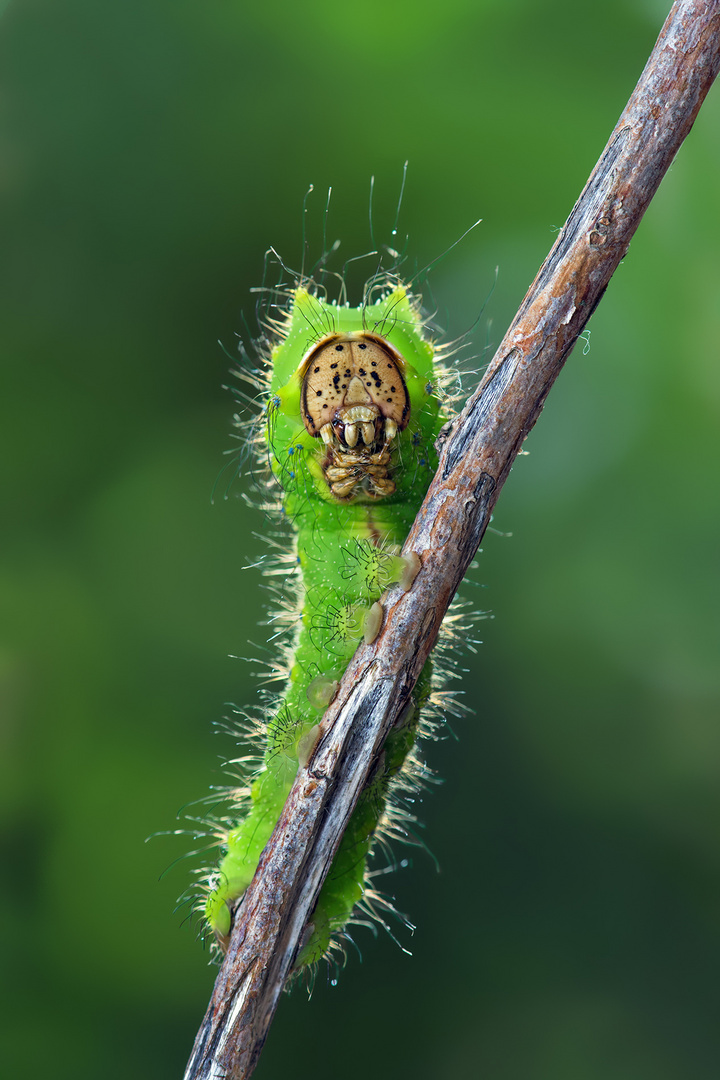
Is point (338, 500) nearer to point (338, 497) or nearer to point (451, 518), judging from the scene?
point (338, 497)

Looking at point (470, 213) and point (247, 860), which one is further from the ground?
point (470, 213)

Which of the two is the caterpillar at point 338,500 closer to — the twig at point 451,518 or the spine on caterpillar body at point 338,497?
the spine on caterpillar body at point 338,497

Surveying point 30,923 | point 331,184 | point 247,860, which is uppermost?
point 331,184

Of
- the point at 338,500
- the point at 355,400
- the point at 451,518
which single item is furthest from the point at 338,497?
the point at 451,518

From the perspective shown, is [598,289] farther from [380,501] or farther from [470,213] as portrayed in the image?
[470,213]

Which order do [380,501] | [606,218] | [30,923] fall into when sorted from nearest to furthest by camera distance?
[606,218] < [380,501] < [30,923]

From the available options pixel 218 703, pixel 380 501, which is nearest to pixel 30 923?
pixel 218 703

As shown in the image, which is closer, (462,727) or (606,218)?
(606,218)

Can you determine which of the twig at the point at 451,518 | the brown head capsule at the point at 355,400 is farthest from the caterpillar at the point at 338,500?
the twig at the point at 451,518
